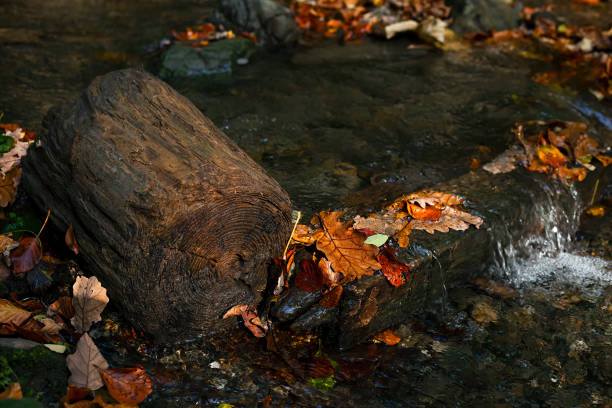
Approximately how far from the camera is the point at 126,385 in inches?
90.9

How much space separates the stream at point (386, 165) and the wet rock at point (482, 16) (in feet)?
2.59

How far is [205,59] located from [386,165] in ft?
9.13

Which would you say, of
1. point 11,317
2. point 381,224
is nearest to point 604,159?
point 381,224

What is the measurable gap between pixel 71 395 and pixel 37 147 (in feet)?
4.51

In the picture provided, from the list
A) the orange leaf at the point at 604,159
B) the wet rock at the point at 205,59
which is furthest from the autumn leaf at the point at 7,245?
the orange leaf at the point at 604,159

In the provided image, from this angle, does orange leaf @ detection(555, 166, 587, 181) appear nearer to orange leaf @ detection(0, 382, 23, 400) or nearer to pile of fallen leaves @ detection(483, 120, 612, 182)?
pile of fallen leaves @ detection(483, 120, 612, 182)

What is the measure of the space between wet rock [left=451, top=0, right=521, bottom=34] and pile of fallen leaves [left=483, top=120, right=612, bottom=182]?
3.32 meters

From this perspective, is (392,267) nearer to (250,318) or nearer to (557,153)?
(250,318)

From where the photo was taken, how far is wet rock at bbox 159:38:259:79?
19.1ft

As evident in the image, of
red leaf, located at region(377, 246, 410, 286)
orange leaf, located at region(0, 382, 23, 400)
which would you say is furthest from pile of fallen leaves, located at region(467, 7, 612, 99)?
orange leaf, located at region(0, 382, 23, 400)

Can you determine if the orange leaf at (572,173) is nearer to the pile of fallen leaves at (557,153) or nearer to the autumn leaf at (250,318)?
the pile of fallen leaves at (557,153)

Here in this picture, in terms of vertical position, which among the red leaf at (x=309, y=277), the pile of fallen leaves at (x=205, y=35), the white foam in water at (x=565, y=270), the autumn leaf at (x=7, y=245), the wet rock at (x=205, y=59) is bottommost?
the white foam in water at (x=565, y=270)

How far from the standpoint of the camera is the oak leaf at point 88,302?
2625 millimetres

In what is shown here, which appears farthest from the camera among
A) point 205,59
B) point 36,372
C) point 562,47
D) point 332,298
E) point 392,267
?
point 562,47
